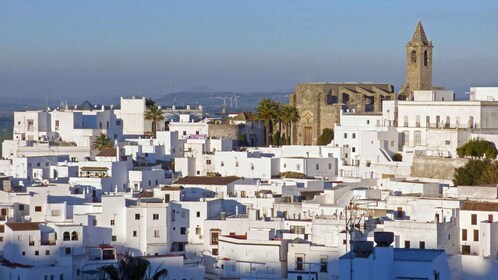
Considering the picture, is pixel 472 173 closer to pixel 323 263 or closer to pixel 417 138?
pixel 417 138

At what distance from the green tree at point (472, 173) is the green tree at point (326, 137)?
12.3m

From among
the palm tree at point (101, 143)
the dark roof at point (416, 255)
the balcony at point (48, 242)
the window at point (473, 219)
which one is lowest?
the balcony at point (48, 242)

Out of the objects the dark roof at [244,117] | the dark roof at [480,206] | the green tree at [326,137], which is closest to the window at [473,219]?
the dark roof at [480,206]

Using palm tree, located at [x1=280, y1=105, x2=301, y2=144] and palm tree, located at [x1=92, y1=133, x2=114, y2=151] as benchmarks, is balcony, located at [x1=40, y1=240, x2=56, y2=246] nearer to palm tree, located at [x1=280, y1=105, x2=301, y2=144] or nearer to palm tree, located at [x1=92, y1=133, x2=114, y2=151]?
palm tree, located at [x1=92, y1=133, x2=114, y2=151]

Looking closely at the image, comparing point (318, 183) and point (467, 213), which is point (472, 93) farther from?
point (467, 213)

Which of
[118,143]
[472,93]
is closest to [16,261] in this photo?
[118,143]

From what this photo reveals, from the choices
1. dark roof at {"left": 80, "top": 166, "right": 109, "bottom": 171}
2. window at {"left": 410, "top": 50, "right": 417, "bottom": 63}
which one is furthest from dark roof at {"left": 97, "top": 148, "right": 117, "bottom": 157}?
window at {"left": 410, "top": 50, "right": 417, "bottom": 63}

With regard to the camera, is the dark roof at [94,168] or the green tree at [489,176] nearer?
the green tree at [489,176]

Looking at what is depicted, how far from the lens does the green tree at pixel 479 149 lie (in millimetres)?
52234

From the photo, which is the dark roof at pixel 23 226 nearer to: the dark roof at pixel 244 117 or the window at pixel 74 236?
the window at pixel 74 236

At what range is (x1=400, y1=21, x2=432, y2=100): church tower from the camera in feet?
220

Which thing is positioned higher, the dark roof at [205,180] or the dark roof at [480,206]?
the dark roof at [205,180]

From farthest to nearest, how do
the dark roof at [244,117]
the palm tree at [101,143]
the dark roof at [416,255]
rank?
the dark roof at [244,117]
the palm tree at [101,143]
the dark roof at [416,255]

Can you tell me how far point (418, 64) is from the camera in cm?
6712
